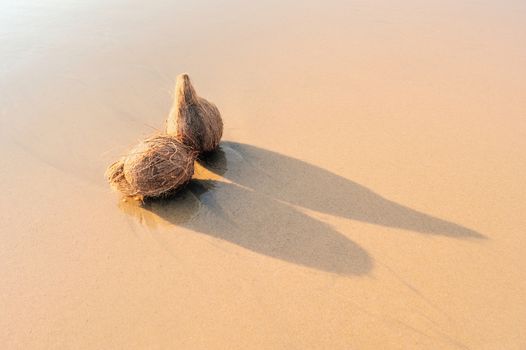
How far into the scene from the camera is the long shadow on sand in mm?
3455

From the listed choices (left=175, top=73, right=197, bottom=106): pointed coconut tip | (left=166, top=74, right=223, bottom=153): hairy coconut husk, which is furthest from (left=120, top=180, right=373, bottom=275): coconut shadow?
(left=175, top=73, right=197, bottom=106): pointed coconut tip

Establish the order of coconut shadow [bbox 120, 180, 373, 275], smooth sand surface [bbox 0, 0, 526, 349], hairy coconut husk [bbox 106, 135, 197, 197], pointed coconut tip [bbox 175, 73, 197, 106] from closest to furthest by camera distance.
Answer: smooth sand surface [bbox 0, 0, 526, 349], coconut shadow [bbox 120, 180, 373, 275], hairy coconut husk [bbox 106, 135, 197, 197], pointed coconut tip [bbox 175, 73, 197, 106]

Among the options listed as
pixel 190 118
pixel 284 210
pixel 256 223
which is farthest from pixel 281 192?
pixel 190 118

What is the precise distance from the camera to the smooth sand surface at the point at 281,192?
304 cm

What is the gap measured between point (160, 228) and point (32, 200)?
1.27 m

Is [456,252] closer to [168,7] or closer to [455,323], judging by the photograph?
[455,323]

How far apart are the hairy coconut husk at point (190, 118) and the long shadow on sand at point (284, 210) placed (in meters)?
0.31

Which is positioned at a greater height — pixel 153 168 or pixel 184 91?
pixel 184 91

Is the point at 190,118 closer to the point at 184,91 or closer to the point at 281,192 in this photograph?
Answer: the point at 184,91

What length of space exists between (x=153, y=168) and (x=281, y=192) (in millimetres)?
1103

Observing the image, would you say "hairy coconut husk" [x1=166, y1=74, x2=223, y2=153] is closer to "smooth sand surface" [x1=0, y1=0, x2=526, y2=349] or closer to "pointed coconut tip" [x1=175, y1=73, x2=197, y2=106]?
"pointed coconut tip" [x1=175, y1=73, x2=197, y2=106]

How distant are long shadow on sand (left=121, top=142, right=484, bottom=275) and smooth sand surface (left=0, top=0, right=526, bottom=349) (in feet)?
0.05

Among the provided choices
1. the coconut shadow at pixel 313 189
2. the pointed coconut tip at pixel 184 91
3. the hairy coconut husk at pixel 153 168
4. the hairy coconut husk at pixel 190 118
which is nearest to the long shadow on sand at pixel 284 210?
the coconut shadow at pixel 313 189

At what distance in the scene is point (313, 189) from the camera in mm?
4008
